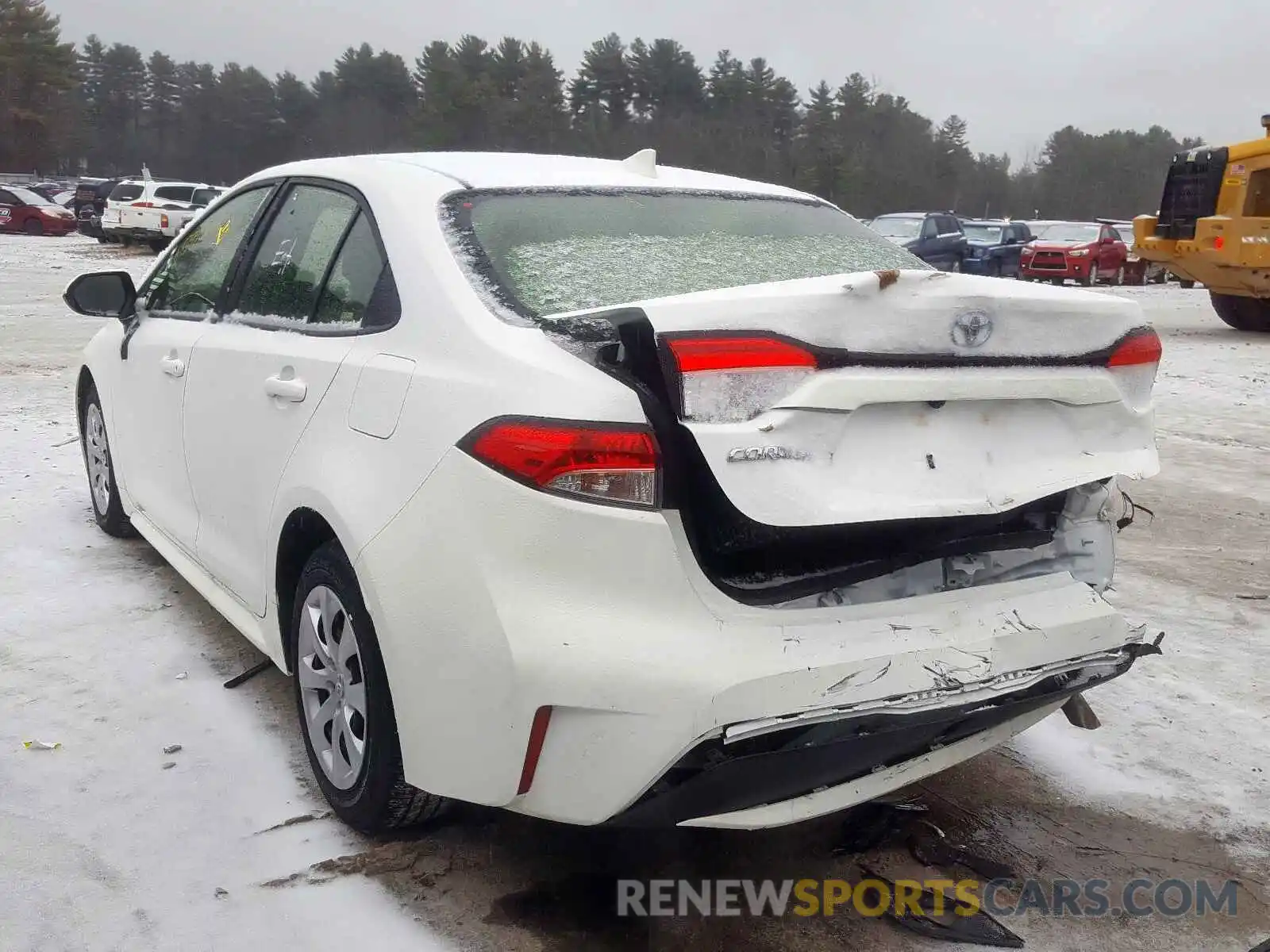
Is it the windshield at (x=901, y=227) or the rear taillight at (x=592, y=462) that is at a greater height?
the rear taillight at (x=592, y=462)

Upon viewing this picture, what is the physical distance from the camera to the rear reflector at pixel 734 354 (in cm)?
198

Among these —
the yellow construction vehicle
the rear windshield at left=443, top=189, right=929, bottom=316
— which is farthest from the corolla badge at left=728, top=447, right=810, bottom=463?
the yellow construction vehicle

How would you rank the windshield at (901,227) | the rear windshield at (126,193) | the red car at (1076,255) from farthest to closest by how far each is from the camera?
the rear windshield at (126,193) → the red car at (1076,255) → the windshield at (901,227)

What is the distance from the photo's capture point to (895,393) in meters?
2.13

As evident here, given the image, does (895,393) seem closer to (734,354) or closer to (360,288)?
(734,354)

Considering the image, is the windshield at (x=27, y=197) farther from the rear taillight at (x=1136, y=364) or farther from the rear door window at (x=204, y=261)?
the rear taillight at (x=1136, y=364)

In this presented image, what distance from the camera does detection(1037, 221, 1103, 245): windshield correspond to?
Answer: 989 inches

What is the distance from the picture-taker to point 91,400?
15.7 ft

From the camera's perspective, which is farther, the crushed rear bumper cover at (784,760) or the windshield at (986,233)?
the windshield at (986,233)

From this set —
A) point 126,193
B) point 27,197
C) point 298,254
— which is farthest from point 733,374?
point 27,197

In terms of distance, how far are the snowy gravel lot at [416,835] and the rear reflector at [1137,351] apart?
1.18 m

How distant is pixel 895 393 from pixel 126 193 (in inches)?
1111

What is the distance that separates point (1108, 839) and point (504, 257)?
204 centimetres

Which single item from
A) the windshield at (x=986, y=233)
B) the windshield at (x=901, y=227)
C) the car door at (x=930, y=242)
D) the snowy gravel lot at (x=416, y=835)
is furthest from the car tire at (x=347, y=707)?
the windshield at (x=986, y=233)
